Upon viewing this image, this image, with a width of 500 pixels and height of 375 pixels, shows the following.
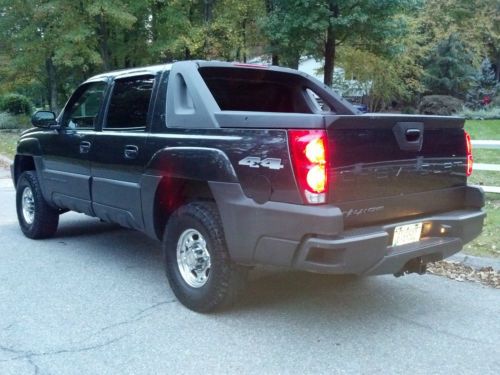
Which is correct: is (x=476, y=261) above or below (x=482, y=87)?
below

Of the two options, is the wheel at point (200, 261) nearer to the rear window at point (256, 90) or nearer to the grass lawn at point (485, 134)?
the rear window at point (256, 90)

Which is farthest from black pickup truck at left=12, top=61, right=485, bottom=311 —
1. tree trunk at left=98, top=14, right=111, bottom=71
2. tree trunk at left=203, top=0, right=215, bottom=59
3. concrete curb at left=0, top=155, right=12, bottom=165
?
tree trunk at left=98, top=14, right=111, bottom=71

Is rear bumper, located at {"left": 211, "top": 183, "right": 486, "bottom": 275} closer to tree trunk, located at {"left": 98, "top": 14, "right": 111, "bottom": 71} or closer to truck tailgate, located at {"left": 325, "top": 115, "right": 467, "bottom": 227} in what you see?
truck tailgate, located at {"left": 325, "top": 115, "right": 467, "bottom": 227}

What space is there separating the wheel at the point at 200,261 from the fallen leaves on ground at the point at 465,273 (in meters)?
2.27

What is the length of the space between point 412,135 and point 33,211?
181 inches

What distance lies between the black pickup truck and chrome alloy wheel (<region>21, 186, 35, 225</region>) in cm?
126

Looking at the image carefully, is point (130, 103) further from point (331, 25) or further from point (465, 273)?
point (331, 25)

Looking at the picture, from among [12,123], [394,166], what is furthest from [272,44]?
[394,166]

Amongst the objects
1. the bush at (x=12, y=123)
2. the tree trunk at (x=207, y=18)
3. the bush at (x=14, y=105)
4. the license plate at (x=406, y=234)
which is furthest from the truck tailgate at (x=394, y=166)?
the bush at (x=14, y=105)

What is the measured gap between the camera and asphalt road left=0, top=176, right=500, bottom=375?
3.36 m

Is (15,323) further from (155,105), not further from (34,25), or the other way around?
(34,25)

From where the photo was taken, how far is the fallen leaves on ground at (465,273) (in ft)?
16.2

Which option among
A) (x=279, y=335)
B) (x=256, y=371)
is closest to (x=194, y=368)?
(x=256, y=371)

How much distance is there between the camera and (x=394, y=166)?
12.2ft
